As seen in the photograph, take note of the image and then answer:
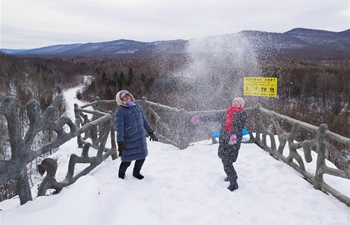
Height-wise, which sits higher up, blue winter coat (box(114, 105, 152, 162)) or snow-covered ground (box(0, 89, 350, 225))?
blue winter coat (box(114, 105, 152, 162))

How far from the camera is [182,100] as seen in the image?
4119 cm

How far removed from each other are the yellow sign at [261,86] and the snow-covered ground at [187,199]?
1973 mm

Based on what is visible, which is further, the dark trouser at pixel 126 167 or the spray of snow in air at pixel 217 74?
the spray of snow in air at pixel 217 74

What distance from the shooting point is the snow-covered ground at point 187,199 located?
315 cm

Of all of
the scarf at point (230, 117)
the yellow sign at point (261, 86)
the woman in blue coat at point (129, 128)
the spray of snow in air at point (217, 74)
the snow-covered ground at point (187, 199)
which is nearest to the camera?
the snow-covered ground at point (187, 199)

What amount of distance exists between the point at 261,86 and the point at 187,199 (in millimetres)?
4050

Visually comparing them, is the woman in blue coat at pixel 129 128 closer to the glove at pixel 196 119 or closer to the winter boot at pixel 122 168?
the winter boot at pixel 122 168

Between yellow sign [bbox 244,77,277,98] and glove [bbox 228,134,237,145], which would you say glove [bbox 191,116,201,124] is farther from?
yellow sign [bbox 244,77,277,98]

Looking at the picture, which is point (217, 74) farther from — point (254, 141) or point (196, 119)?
point (196, 119)

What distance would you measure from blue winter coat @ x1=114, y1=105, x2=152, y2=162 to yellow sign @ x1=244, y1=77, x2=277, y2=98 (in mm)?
3677

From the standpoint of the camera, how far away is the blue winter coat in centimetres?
423

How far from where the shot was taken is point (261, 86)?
688cm

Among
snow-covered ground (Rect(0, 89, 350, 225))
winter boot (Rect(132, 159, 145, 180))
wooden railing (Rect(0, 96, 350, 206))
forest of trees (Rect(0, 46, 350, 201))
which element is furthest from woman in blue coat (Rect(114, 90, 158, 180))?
forest of trees (Rect(0, 46, 350, 201))

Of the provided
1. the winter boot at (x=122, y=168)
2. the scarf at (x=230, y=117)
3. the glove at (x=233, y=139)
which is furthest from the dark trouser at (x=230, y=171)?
the winter boot at (x=122, y=168)
